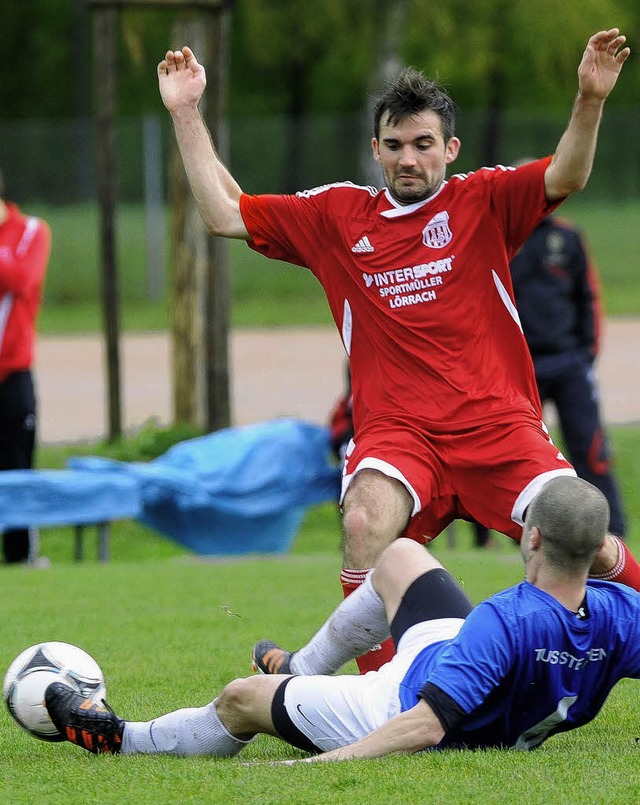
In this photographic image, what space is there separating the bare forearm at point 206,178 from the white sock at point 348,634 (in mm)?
1911

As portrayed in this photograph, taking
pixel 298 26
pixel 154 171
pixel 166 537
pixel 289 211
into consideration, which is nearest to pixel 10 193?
pixel 154 171

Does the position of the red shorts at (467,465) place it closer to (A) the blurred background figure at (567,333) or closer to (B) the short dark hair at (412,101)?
(B) the short dark hair at (412,101)

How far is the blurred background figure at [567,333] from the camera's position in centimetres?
1145

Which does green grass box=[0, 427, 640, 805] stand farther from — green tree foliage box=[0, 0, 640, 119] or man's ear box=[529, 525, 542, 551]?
green tree foliage box=[0, 0, 640, 119]

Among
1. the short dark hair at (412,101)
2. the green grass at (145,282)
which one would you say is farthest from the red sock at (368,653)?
the green grass at (145,282)

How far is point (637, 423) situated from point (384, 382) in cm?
1158

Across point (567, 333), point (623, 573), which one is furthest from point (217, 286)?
point (623, 573)

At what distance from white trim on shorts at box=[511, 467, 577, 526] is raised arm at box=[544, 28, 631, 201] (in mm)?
1128

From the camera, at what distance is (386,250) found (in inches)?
251

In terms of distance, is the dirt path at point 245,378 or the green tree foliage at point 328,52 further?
the green tree foliage at point 328,52

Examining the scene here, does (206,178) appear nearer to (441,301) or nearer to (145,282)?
(441,301)

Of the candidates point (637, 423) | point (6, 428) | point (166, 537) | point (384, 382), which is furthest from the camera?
point (637, 423)

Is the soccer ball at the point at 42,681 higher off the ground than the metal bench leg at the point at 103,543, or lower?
higher

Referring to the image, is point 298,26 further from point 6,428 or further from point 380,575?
point 380,575
